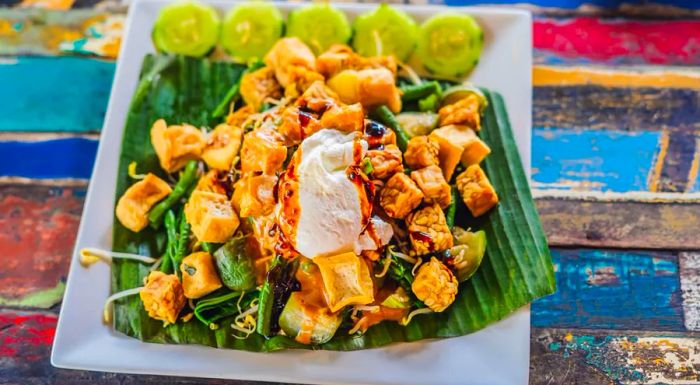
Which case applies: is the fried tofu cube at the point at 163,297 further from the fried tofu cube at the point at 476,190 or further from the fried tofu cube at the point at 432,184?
the fried tofu cube at the point at 476,190

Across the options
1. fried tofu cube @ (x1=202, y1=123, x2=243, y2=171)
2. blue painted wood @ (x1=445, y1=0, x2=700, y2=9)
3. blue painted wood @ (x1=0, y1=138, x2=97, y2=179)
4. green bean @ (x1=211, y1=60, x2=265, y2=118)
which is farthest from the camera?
blue painted wood @ (x1=445, y1=0, x2=700, y2=9)

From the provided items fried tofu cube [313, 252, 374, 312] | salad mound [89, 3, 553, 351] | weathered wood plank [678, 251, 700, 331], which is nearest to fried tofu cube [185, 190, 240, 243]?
salad mound [89, 3, 553, 351]

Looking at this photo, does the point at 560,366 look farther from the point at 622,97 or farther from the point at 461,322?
the point at 622,97

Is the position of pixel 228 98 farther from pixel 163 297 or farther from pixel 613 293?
pixel 613 293

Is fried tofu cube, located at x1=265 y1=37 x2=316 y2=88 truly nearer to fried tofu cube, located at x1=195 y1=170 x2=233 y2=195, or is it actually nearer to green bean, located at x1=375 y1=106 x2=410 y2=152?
green bean, located at x1=375 y1=106 x2=410 y2=152

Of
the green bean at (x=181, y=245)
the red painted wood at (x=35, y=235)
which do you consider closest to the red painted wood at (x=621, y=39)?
the green bean at (x=181, y=245)

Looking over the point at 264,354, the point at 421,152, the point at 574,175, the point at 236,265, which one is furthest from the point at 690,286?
the point at 236,265
